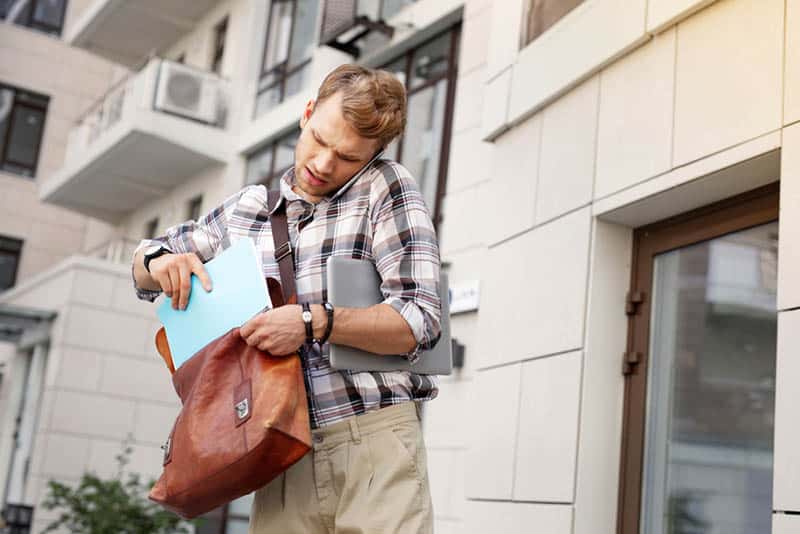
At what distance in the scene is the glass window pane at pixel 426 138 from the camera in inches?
337

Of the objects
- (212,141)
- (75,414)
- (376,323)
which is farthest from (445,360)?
(212,141)

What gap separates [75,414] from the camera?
11.8 metres

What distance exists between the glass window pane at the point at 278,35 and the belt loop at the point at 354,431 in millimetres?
→ 10923

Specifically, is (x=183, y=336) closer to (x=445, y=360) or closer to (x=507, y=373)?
(x=445, y=360)

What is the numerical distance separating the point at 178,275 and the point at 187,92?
11547mm

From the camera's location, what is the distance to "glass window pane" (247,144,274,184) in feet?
41.7

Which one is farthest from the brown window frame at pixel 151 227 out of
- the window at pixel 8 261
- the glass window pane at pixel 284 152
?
the window at pixel 8 261

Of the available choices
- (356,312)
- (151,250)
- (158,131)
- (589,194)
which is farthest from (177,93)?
(356,312)

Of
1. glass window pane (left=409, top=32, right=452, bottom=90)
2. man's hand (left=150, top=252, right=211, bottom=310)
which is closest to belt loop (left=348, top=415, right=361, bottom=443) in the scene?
man's hand (left=150, top=252, right=211, bottom=310)

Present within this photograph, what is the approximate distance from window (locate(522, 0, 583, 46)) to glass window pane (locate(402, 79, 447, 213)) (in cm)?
259

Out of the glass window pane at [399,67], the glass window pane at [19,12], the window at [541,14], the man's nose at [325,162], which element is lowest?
the man's nose at [325,162]

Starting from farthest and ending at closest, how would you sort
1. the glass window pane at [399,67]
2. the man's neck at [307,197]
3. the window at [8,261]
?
the window at [8,261] < the glass window pane at [399,67] < the man's neck at [307,197]

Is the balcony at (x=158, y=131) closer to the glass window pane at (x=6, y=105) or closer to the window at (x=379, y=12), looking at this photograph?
the window at (x=379, y=12)

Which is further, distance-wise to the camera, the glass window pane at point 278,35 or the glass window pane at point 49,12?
the glass window pane at point 49,12
